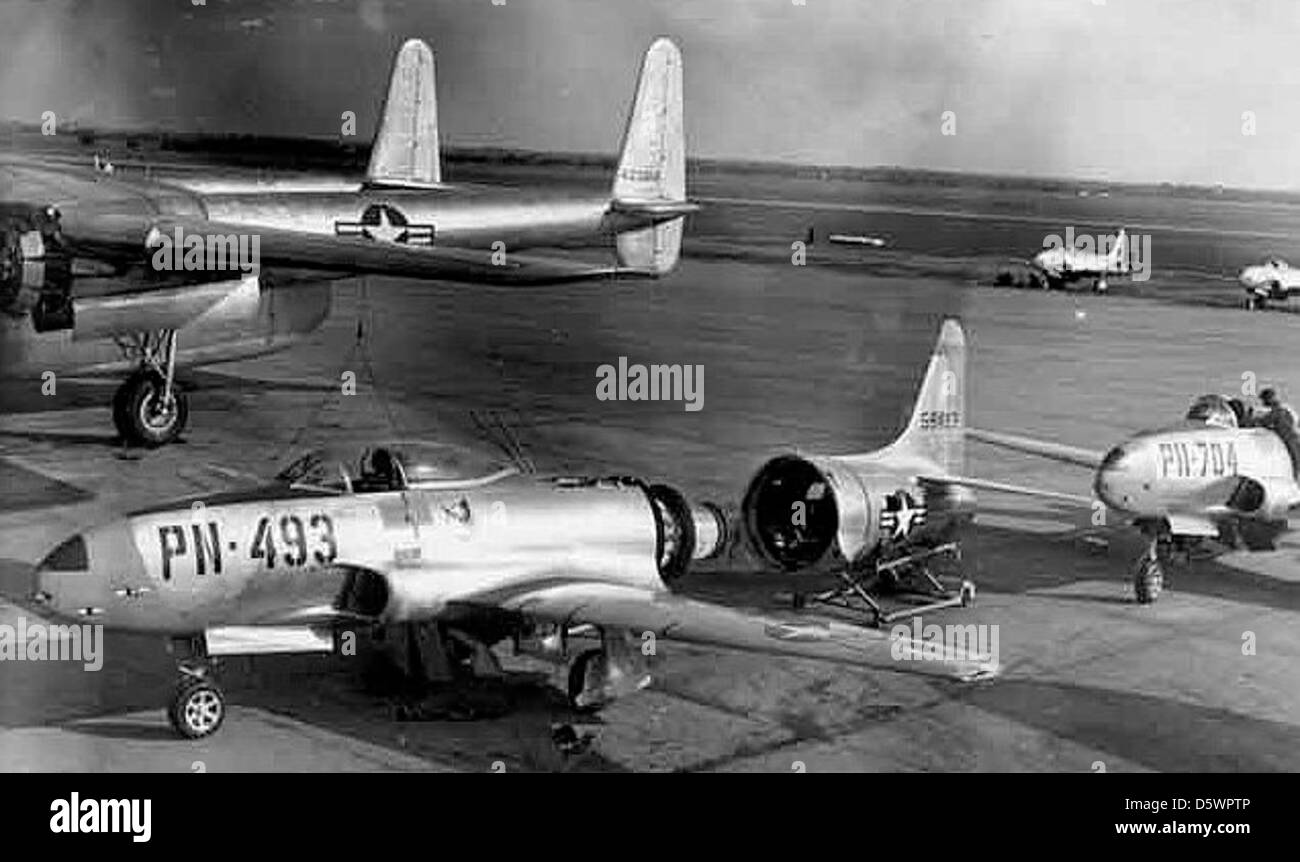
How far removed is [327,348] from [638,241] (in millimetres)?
5551

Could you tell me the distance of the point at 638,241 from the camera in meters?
24.3

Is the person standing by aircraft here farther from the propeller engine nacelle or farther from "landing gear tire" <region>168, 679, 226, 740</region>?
"landing gear tire" <region>168, 679, 226, 740</region>

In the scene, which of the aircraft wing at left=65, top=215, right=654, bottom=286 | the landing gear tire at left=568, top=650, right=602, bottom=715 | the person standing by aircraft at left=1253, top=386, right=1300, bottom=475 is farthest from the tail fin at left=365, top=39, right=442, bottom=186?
the landing gear tire at left=568, top=650, right=602, bottom=715

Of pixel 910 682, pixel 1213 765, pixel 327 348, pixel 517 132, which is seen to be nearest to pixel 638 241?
pixel 327 348

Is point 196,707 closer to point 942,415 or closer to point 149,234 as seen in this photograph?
point 942,415

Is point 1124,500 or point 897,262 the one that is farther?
point 897,262

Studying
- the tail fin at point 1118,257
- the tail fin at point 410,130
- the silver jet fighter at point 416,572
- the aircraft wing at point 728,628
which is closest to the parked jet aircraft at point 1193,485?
the aircraft wing at point 728,628

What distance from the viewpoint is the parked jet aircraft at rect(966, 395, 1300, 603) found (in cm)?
1261

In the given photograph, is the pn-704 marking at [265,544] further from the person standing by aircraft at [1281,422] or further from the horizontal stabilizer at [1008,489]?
the person standing by aircraft at [1281,422]

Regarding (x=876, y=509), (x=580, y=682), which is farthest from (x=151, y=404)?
(x=580, y=682)

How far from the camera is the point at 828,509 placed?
449 inches

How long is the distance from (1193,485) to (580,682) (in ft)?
20.4

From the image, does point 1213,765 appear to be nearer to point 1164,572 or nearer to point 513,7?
point 1164,572
